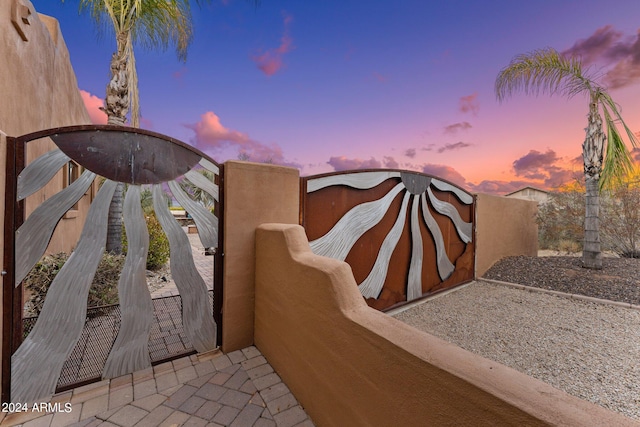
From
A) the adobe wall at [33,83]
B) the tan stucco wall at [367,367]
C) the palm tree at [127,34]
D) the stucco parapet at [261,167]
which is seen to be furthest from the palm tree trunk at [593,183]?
the adobe wall at [33,83]

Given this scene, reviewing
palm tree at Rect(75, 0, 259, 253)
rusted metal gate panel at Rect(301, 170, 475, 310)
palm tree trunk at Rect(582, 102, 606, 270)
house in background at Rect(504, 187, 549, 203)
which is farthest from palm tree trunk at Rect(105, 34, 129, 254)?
house in background at Rect(504, 187, 549, 203)

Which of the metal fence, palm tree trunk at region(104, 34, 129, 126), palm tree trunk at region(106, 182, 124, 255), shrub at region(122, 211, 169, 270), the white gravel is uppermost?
palm tree trunk at region(104, 34, 129, 126)

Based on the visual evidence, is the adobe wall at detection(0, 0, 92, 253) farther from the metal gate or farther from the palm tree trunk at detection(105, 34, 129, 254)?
the palm tree trunk at detection(105, 34, 129, 254)

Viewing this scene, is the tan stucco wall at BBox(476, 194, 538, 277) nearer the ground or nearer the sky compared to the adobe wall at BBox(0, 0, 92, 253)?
nearer the ground

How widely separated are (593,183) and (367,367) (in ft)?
29.3

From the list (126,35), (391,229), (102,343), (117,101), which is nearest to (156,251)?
(117,101)

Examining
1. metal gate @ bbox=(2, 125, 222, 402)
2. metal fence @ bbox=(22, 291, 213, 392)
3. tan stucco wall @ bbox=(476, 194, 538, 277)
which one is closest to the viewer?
metal gate @ bbox=(2, 125, 222, 402)

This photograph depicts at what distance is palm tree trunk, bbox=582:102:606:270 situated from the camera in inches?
267

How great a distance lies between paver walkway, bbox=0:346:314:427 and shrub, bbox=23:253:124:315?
1.64 metres

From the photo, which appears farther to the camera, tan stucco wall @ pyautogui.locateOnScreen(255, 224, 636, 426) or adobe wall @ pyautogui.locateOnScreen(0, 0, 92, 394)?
adobe wall @ pyautogui.locateOnScreen(0, 0, 92, 394)

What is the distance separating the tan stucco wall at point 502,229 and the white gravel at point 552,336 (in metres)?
1.70

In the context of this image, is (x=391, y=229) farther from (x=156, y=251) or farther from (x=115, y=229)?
(x=115, y=229)

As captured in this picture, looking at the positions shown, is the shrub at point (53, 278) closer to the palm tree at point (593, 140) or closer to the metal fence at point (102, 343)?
the metal fence at point (102, 343)

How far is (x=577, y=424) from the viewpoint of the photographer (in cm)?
81
